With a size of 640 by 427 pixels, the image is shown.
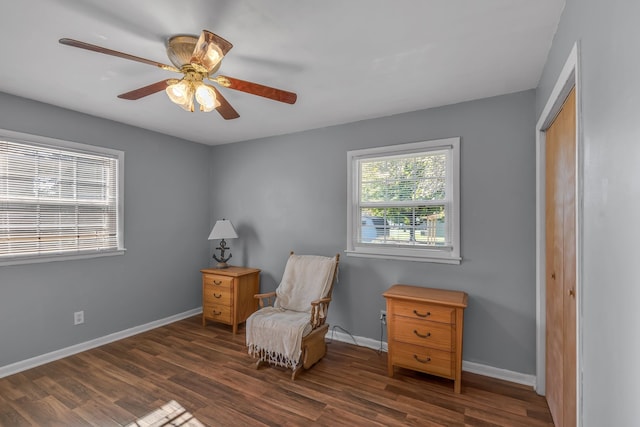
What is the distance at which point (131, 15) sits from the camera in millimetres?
1651

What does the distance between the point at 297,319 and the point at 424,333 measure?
1113 mm

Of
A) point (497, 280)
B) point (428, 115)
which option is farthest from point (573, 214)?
point (428, 115)

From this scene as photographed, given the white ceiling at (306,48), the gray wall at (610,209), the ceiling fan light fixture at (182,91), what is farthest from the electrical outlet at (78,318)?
the gray wall at (610,209)

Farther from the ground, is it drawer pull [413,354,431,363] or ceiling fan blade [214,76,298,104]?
ceiling fan blade [214,76,298,104]

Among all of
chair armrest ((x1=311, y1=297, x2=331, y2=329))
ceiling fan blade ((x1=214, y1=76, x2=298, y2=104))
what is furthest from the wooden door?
chair armrest ((x1=311, y1=297, x2=331, y2=329))

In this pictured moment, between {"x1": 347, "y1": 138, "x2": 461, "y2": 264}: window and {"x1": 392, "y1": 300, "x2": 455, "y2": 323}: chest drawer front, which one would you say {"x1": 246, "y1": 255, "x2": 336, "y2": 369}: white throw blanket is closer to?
{"x1": 347, "y1": 138, "x2": 461, "y2": 264}: window

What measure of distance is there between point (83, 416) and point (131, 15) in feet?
8.46

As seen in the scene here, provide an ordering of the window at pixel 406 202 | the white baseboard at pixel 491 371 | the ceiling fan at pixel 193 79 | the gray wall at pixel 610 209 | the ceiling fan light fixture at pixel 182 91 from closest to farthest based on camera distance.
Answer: the gray wall at pixel 610 209
the ceiling fan at pixel 193 79
the ceiling fan light fixture at pixel 182 91
the white baseboard at pixel 491 371
the window at pixel 406 202

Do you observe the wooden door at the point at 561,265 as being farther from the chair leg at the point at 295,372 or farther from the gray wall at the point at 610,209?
the chair leg at the point at 295,372

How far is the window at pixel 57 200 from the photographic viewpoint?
275cm

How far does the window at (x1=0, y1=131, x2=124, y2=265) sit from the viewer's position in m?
2.75

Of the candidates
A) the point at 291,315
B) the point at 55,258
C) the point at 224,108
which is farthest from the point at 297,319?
the point at 55,258

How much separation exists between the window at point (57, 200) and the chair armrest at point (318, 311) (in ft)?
7.63

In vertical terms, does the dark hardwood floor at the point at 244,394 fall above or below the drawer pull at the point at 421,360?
below
